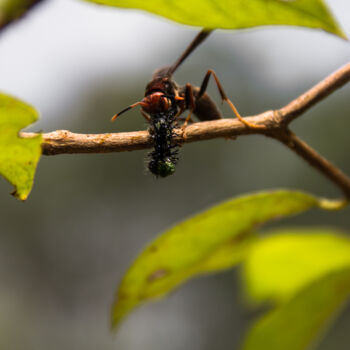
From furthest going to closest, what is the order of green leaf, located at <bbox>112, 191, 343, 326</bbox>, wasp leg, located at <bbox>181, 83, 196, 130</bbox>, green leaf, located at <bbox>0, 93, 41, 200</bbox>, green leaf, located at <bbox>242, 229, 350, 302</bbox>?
green leaf, located at <bbox>242, 229, 350, 302</bbox> → wasp leg, located at <bbox>181, 83, 196, 130</bbox> → green leaf, located at <bbox>112, 191, 343, 326</bbox> → green leaf, located at <bbox>0, 93, 41, 200</bbox>

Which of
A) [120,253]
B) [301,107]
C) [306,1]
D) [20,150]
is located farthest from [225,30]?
[120,253]

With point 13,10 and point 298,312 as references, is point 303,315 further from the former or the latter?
point 13,10

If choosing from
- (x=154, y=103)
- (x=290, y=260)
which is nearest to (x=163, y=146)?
(x=154, y=103)

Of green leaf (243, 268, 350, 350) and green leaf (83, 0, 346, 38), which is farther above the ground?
green leaf (83, 0, 346, 38)

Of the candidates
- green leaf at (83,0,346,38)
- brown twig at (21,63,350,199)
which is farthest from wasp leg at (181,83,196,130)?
green leaf at (83,0,346,38)

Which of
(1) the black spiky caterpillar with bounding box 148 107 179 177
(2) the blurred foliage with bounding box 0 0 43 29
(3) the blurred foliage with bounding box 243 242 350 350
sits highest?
(2) the blurred foliage with bounding box 0 0 43 29

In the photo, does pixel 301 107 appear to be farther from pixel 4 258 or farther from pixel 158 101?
pixel 4 258

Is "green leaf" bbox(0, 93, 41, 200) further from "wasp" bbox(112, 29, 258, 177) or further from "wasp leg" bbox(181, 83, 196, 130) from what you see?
"wasp leg" bbox(181, 83, 196, 130)
